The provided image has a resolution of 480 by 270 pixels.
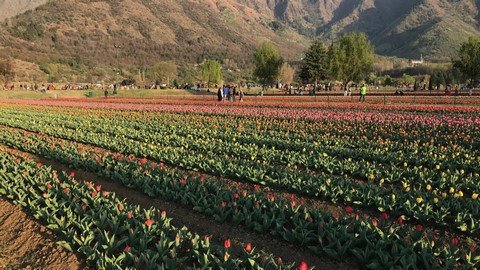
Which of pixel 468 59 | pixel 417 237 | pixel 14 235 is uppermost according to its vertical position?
pixel 468 59

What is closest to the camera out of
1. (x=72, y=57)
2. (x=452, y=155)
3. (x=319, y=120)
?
(x=452, y=155)

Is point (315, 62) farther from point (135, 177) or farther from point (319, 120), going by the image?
point (135, 177)

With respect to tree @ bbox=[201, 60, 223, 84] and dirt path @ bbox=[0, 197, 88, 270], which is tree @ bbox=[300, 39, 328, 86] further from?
dirt path @ bbox=[0, 197, 88, 270]

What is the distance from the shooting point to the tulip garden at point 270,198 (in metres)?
Answer: 4.84

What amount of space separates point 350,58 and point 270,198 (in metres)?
58.7

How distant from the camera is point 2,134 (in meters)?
15.7

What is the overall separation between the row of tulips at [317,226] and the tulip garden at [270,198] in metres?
0.02

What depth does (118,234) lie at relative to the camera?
567 cm

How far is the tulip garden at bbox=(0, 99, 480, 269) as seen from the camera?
191 inches

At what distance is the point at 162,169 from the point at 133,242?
143 inches

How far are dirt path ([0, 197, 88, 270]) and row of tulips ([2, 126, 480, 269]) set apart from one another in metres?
2.14

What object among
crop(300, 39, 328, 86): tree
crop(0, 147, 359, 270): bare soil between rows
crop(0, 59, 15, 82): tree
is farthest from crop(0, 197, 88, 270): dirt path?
crop(0, 59, 15, 82): tree

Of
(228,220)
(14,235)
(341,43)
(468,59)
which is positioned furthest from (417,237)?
(341,43)

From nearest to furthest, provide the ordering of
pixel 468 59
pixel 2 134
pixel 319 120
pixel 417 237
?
pixel 417 237
pixel 2 134
pixel 319 120
pixel 468 59
